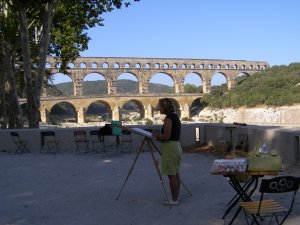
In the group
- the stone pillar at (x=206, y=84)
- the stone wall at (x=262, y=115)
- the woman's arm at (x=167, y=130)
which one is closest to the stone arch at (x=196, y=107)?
the stone pillar at (x=206, y=84)

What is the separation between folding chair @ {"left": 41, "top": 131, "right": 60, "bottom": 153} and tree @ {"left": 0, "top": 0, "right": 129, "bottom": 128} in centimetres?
315

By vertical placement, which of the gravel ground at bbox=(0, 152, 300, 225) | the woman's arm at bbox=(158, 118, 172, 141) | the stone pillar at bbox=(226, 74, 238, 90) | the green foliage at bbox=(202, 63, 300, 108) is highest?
the stone pillar at bbox=(226, 74, 238, 90)

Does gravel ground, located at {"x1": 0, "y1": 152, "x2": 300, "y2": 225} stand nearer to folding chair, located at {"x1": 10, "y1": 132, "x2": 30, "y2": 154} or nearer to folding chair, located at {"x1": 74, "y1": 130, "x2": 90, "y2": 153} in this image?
folding chair, located at {"x1": 74, "y1": 130, "x2": 90, "y2": 153}

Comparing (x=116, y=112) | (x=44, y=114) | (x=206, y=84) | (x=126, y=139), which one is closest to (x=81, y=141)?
(x=126, y=139)

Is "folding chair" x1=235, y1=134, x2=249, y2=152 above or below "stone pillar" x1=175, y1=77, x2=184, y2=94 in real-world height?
below

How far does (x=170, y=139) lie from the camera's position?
210 inches

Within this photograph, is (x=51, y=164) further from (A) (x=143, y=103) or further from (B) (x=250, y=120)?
(A) (x=143, y=103)

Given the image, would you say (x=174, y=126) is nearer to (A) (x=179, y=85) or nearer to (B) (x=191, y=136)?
(B) (x=191, y=136)

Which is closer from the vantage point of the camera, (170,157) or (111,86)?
(170,157)

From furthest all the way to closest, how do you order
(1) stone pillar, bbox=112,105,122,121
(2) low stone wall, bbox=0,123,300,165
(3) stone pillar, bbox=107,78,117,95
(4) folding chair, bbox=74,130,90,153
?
(3) stone pillar, bbox=107,78,117,95 < (1) stone pillar, bbox=112,105,122,121 < (4) folding chair, bbox=74,130,90,153 < (2) low stone wall, bbox=0,123,300,165

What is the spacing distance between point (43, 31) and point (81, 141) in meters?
5.51

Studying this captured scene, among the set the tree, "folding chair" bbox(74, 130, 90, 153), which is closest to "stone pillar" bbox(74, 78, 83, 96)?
the tree

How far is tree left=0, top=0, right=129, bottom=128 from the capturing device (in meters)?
15.0

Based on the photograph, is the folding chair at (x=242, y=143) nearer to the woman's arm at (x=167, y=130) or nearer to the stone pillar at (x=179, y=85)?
the woman's arm at (x=167, y=130)
